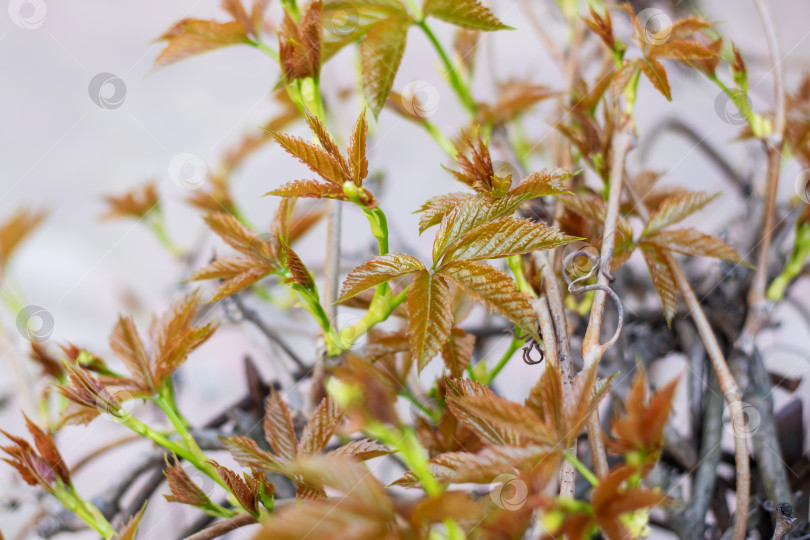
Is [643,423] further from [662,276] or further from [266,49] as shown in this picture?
[266,49]

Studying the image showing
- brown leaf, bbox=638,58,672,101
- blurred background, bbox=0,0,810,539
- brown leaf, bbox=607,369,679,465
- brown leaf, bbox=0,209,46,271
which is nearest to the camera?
brown leaf, bbox=607,369,679,465

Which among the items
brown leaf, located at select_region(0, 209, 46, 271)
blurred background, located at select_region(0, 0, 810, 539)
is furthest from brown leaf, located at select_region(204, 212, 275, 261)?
blurred background, located at select_region(0, 0, 810, 539)

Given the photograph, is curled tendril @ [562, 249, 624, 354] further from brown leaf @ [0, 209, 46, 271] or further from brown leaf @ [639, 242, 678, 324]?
brown leaf @ [0, 209, 46, 271]

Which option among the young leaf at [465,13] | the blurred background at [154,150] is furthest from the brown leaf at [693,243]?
the blurred background at [154,150]

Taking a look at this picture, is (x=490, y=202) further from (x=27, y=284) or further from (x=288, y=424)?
(x=27, y=284)

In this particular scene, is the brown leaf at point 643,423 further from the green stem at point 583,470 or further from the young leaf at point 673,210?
the young leaf at point 673,210

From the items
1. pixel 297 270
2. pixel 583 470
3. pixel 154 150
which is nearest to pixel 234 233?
pixel 297 270
